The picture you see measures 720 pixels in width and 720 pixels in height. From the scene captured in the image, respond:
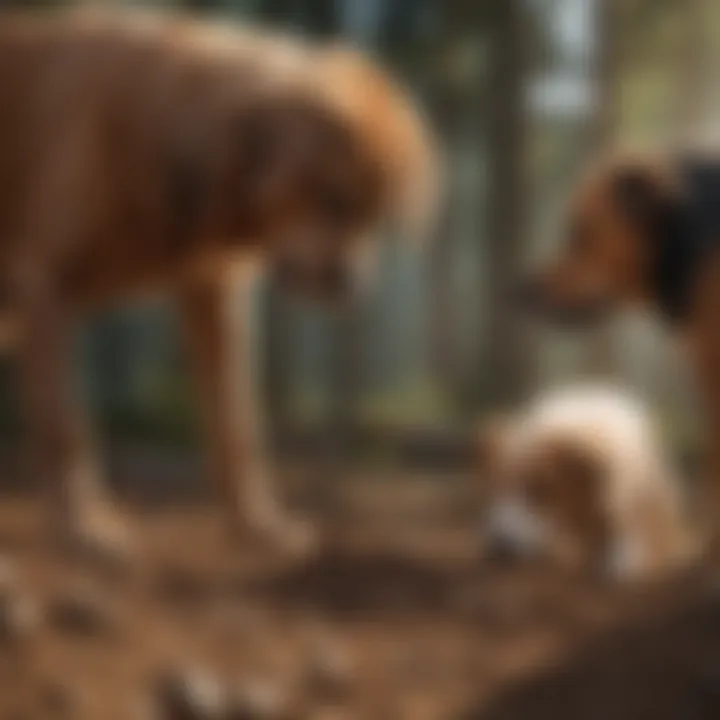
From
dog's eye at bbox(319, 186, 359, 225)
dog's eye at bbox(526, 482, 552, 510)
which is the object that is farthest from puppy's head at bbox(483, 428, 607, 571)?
dog's eye at bbox(319, 186, 359, 225)

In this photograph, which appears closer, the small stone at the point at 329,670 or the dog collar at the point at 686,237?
the small stone at the point at 329,670

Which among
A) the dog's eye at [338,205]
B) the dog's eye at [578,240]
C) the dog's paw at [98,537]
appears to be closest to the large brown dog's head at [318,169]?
the dog's eye at [338,205]

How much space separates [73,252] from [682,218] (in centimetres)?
50

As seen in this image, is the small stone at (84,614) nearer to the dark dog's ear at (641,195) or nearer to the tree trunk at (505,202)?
the tree trunk at (505,202)

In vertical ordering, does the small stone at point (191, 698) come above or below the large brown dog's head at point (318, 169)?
below

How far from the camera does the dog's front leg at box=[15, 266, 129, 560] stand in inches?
51.8

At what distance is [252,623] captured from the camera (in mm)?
1213

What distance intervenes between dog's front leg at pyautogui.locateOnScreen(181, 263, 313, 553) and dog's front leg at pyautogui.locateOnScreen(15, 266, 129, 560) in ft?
0.30

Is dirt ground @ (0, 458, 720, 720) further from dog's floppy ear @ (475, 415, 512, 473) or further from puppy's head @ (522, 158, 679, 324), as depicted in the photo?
puppy's head @ (522, 158, 679, 324)

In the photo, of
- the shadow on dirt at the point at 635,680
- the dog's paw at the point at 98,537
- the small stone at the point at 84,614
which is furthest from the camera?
the dog's paw at the point at 98,537

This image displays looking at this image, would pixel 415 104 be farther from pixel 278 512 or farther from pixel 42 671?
pixel 42 671

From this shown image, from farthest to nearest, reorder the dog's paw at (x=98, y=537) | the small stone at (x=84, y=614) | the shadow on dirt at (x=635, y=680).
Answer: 1. the dog's paw at (x=98, y=537)
2. the small stone at (x=84, y=614)
3. the shadow on dirt at (x=635, y=680)

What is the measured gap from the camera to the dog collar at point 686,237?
4.35ft

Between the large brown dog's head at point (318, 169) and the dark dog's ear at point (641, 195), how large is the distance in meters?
0.15
